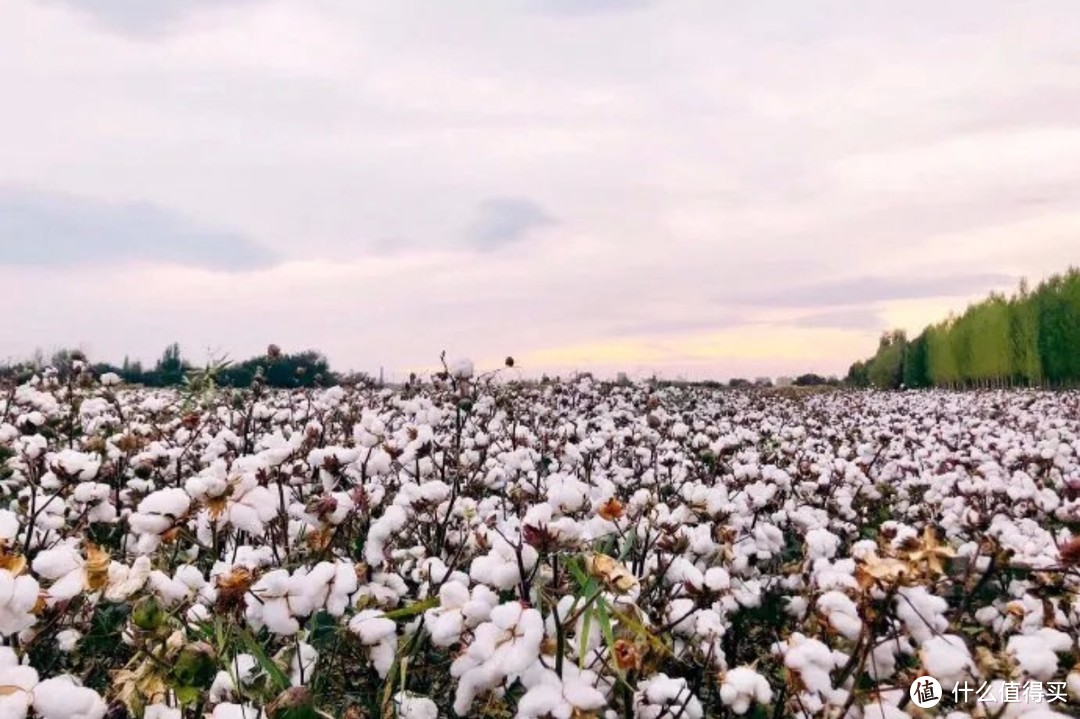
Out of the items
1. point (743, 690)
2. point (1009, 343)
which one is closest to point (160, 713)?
point (743, 690)

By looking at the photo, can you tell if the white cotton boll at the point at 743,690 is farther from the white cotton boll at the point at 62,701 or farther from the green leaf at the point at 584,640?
the white cotton boll at the point at 62,701

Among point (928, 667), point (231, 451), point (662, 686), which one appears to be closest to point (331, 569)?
point (662, 686)

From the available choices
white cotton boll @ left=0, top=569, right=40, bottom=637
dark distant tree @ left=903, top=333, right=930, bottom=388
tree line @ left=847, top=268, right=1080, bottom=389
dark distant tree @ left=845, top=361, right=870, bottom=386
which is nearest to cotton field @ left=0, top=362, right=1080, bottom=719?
white cotton boll @ left=0, top=569, right=40, bottom=637

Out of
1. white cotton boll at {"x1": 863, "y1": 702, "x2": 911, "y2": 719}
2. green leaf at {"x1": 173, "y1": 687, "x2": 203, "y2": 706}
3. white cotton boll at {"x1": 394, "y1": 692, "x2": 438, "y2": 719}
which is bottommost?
white cotton boll at {"x1": 394, "y1": 692, "x2": 438, "y2": 719}

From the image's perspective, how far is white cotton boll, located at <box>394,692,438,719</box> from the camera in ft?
8.37

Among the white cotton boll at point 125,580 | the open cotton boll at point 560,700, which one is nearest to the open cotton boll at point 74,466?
the white cotton boll at point 125,580

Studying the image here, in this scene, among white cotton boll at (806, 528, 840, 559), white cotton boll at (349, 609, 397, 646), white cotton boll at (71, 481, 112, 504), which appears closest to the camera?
white cotton boll at (349, 609, 397, 646)

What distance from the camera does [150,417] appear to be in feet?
26.6

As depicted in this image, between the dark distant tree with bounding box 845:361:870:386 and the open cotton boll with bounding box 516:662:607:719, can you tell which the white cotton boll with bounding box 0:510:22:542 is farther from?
the dark distant tree with bounding box 845:361:870:386

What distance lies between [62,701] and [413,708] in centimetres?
92

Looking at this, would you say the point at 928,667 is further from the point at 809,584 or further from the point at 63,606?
the point at 63,606

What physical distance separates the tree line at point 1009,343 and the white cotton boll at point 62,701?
45.8 metres

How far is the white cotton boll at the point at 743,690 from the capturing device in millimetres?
2621

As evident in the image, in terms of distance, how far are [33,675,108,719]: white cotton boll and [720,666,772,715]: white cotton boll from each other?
1587 millimetres
